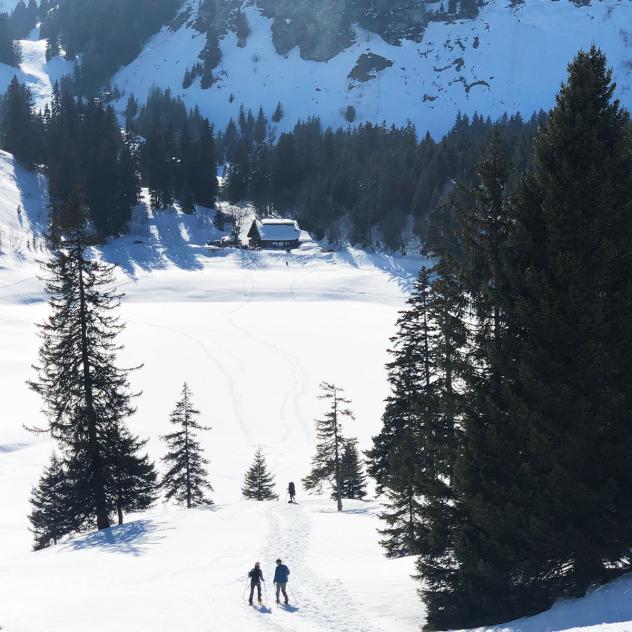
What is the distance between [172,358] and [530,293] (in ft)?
140

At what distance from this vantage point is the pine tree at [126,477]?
2403 cm

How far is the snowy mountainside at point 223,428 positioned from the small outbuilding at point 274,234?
2816 millimetres

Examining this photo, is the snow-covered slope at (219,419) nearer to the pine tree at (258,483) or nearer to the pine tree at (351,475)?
the pine tree at (258,483)

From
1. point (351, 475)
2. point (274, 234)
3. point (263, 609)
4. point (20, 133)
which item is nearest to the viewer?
point (263, 609)

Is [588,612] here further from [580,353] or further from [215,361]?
[215,361]

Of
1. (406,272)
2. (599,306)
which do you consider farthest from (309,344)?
(599,306)

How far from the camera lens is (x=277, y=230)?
9556 centimetres

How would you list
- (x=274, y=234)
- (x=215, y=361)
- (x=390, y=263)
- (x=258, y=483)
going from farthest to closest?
(x=274, y=234) → (x=390, y=263) → (x=215, y=361) → (x=258, y=483)

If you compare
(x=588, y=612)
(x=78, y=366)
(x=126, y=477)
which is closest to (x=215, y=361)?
(x=126, y=477)

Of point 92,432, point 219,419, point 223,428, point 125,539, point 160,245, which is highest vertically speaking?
point 92,432

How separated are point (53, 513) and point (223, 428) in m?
15.9

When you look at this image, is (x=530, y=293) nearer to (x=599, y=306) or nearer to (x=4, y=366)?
(x=599, y=306)

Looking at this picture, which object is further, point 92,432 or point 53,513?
point 53,513

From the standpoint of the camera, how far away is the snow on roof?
311 ft
